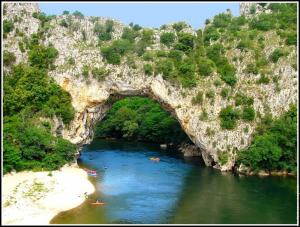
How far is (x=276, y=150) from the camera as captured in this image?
169 ft

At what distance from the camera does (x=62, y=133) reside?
54.5 meters

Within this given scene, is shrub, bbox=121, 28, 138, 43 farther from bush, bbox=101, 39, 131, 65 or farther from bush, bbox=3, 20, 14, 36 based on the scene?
bush, bbox=3, 20, 14, 36

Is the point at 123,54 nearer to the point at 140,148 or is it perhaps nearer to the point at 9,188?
the point at 140,148

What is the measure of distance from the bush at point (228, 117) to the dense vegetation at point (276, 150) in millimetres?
3027

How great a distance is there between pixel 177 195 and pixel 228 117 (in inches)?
566

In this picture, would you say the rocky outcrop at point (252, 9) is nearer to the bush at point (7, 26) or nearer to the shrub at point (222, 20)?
the shrub at point (222, 20)

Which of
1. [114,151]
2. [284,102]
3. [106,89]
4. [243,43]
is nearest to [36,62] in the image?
[106,89]

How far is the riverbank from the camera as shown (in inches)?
1452

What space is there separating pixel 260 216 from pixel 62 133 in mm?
24616

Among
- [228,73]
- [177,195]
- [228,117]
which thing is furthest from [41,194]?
[228,73]

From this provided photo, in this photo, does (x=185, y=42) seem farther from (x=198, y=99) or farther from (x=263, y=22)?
(x=263, y=22)

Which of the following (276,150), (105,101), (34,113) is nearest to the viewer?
(276,150)

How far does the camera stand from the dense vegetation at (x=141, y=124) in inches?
2864

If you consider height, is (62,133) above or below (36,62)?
below
